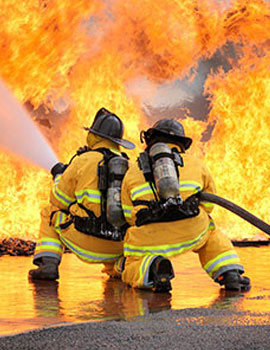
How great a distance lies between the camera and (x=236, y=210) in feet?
19.8

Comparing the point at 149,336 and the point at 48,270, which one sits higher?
the point at 48,270

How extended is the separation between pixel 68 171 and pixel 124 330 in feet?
10.9

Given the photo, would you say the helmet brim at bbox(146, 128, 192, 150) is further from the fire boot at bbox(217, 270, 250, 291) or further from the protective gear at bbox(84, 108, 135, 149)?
the fire boot at bbox(217, 270, 250, 291)

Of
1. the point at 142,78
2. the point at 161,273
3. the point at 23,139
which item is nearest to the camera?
the point at 161,273

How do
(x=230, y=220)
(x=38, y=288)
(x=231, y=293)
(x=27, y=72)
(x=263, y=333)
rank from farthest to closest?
(x=230, y=220) < (x=27, y=72) < (x=38, y=288) < (x=231, y=293) < (x=263, y=333)

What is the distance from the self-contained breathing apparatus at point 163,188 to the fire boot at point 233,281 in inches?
25.3

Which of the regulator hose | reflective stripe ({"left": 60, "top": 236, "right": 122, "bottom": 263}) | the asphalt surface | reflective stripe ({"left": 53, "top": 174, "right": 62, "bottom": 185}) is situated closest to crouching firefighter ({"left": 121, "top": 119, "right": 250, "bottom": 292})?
the regulator hose

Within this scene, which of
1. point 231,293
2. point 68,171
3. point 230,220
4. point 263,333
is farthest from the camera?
point 230,220

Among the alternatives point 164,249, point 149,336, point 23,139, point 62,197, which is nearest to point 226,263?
point 164,249

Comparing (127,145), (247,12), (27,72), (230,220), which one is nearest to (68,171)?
(127,145)

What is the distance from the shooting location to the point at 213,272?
20.3ft

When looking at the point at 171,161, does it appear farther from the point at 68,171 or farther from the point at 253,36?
the point at 253,36

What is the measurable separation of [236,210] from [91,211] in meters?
1.54

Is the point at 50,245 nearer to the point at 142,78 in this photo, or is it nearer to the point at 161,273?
the point at 161,273
